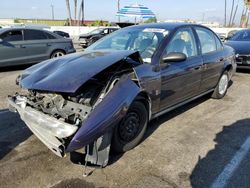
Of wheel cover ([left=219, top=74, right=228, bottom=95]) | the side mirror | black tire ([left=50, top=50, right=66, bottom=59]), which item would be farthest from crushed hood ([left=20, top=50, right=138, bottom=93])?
black tire ([left=50, top=50, right=66, bottom=59])

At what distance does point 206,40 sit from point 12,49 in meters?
6.89

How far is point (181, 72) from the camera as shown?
454 cm

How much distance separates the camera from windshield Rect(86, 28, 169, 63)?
438 centimetres

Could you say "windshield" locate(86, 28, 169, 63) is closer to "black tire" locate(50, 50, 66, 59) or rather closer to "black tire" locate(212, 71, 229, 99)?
"black tire" locate(212, 71, 229, 99)

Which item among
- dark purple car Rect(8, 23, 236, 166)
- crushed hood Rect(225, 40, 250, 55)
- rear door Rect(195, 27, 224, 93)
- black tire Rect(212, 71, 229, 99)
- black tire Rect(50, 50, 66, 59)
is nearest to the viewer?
dark purple car Rect(8, 23, 236, 166)

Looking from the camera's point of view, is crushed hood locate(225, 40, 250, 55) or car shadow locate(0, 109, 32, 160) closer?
car shadow locate(0, 109, 32, 160)

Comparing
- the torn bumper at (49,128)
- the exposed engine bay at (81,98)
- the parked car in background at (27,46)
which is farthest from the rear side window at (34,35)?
the torn bumper at (49,128)

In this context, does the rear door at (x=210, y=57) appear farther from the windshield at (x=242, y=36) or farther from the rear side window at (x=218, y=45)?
the windshield at (x=242, y=36)

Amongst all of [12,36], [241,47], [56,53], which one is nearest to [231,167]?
[241,47]

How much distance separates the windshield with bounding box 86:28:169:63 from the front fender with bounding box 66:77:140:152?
856 mm

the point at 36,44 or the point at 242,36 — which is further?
the point at 242,36

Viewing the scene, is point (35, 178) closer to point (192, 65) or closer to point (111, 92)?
point (111, 92)

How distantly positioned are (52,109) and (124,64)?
1.11 meters

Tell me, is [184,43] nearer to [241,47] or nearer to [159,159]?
[159,159]
